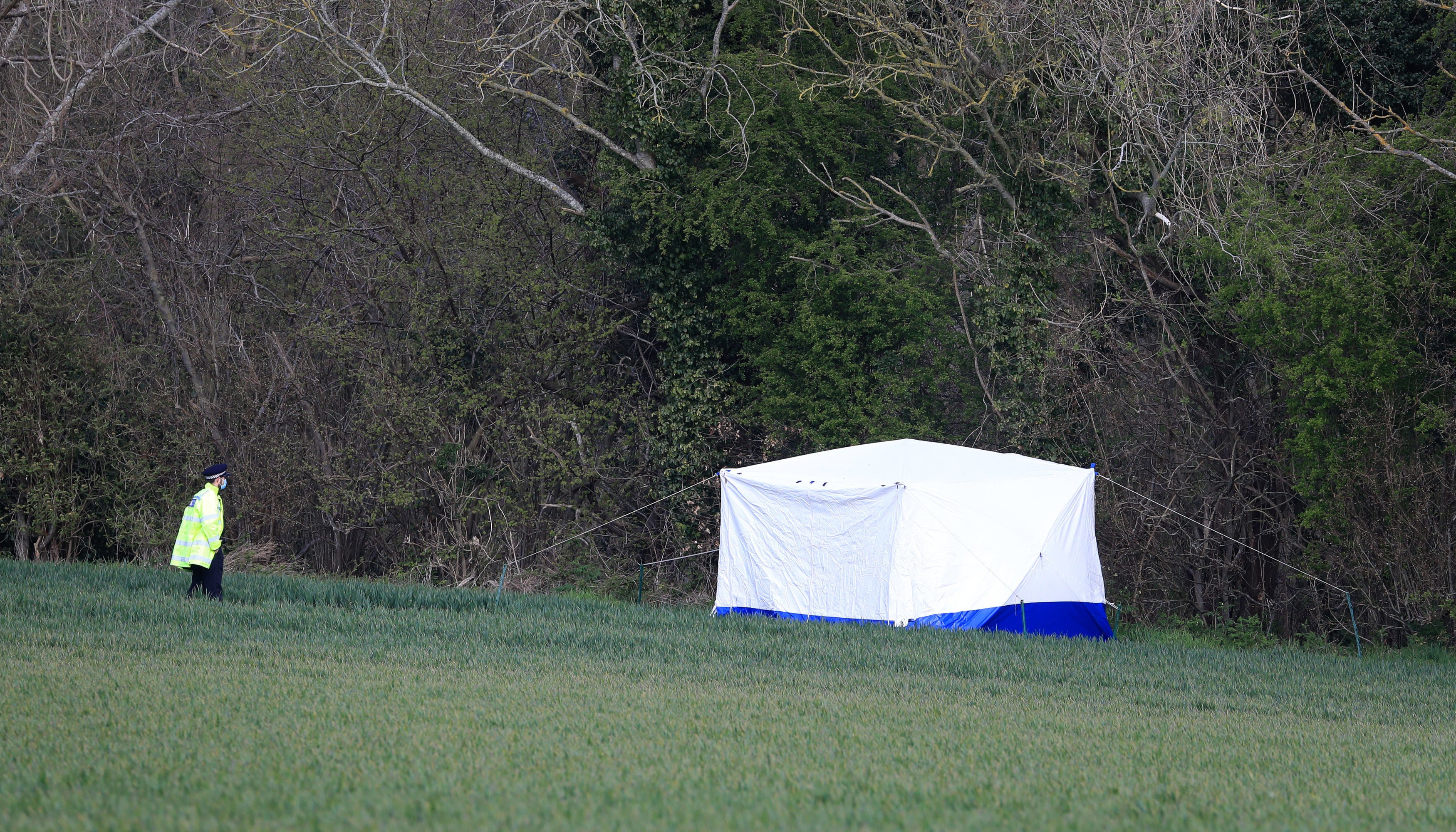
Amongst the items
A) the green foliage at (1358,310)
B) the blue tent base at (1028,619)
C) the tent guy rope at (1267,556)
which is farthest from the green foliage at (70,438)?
the green foliage at (1358,310)

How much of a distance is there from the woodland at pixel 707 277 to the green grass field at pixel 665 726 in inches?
183

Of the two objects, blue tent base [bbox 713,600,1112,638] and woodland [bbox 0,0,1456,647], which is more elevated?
woodland [bbox 0,0,1456,647]

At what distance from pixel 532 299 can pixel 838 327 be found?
18.4 ft

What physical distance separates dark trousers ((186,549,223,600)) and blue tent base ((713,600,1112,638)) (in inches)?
225

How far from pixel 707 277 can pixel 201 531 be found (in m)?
9.58

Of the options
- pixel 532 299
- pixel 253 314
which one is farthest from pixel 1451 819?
pixel 253 314

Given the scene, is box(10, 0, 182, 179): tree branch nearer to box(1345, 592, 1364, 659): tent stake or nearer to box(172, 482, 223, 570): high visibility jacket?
box(172, 482, 223, 570): high visibility jacket

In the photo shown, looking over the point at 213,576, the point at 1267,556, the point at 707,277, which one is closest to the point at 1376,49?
the point at 1267,556

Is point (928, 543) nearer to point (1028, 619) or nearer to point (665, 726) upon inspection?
point (1028, 619)

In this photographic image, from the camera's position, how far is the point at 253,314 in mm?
23953

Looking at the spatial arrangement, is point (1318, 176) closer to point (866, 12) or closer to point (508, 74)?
point (866, 12)

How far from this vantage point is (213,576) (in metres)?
13.9

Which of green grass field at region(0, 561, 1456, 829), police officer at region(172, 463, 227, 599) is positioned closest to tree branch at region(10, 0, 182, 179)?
police officer at region(172, 463, 227, 599)

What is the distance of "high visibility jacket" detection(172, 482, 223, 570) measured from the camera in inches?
526
